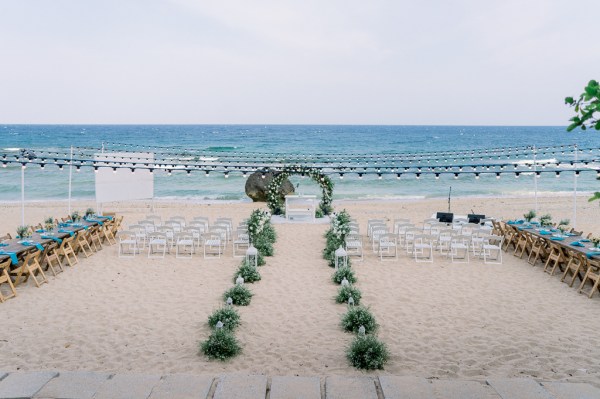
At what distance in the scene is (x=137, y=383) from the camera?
5141mm

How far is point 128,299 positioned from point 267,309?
2.50m

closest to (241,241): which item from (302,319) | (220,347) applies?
(302,319)

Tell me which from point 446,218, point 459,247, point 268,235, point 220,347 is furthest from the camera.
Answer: point 446,218

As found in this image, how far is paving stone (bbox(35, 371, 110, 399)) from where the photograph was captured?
483 centimetres

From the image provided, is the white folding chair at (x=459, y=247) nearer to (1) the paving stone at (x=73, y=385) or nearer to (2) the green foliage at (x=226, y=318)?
(2) the green foliage at (x=226, y=318)

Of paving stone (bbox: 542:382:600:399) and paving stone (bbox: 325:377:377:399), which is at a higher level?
paving stone (bbox: 542:382:600:399)

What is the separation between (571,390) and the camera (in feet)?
16.8

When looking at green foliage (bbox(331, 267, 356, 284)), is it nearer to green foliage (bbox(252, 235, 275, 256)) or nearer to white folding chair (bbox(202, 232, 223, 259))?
green foliage (bbox(252, 235, 275, 256))

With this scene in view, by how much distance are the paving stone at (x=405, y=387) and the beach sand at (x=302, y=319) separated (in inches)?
20.4

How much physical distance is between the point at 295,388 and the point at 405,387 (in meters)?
1.11

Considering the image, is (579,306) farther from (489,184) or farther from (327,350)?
(489,184)

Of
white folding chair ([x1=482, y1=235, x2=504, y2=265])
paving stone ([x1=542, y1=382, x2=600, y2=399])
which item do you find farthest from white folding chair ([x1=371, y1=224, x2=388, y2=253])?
paving stone ([x1=542, y1=382, x2=600, y2=399])

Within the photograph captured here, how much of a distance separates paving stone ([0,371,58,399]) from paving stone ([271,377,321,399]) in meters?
2.31

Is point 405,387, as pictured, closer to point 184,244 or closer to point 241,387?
point 241,387
